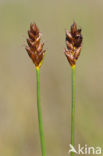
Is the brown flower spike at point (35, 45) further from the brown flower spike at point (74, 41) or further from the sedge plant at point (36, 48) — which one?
the brown flower spike at point (74, 41)

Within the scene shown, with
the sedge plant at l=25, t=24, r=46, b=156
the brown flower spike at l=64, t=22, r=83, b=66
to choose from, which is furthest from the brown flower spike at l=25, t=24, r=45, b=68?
the brown flower spike at l=64, t=22, r=83, b=66

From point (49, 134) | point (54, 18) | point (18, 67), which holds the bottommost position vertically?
point (49, 134)

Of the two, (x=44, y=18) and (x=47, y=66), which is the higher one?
(x=44, y=18)

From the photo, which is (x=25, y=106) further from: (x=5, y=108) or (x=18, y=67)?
(x=18, y=67)

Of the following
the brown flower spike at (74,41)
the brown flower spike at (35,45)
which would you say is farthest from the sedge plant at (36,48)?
the brown flower spike at (74,41)

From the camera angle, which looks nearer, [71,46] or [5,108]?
[71,46]

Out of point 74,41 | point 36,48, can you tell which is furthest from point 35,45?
point 74,41

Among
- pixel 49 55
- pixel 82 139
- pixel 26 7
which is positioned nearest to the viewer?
pixel 82 139

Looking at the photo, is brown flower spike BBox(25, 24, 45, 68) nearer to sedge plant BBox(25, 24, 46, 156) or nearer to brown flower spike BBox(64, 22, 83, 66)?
sedge plant BBox(25, 24, 46, 156)

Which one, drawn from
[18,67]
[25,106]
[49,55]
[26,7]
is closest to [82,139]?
[25,106]

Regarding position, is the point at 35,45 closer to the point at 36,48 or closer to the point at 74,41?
the point at 36,48

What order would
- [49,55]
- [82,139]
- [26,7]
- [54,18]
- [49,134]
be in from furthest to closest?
[26,7] < [54,18] < [49,55] < [49,134] < [82,139]
